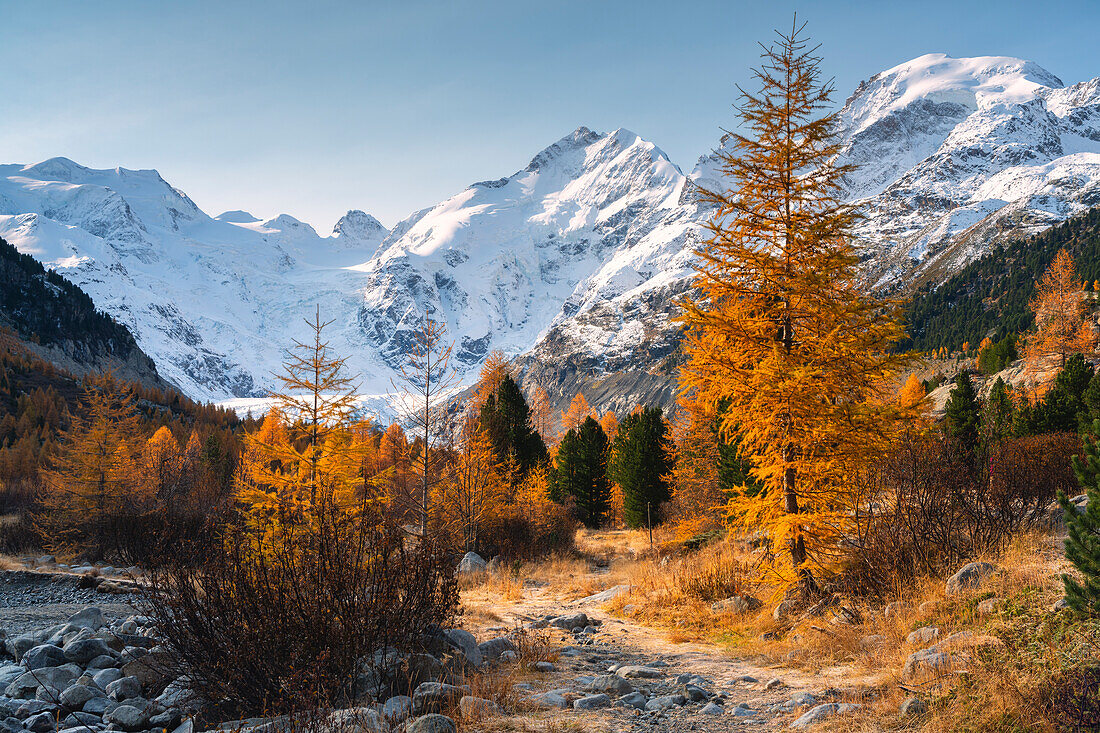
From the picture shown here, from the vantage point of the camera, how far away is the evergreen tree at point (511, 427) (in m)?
34.8

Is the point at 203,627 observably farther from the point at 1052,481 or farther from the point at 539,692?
the point at 1052,481

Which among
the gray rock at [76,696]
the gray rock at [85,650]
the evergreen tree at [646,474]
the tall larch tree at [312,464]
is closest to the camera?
the gray rock at [76,696]

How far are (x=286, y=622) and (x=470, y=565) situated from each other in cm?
1450

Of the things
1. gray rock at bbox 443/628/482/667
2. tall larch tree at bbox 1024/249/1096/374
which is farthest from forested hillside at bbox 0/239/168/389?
tall larch tree at bbox 1024/249/1096/374

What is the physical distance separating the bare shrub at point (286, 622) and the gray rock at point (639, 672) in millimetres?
2645

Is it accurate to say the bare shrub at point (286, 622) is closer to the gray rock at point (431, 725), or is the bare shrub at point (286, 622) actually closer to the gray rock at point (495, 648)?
the gray rock at point (431, 725)

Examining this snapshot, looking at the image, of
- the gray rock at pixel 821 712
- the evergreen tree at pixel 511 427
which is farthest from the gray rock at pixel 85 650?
the evergreen tree at pixel 511 427

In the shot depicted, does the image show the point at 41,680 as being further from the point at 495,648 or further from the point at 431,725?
the point at 431,725

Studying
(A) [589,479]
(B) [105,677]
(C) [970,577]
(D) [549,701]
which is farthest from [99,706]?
(A) [589,479]

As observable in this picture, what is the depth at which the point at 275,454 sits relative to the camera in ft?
41.1

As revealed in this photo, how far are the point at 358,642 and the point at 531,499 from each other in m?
21.6

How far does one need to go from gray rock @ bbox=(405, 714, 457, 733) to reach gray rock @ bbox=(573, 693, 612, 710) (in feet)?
5.73

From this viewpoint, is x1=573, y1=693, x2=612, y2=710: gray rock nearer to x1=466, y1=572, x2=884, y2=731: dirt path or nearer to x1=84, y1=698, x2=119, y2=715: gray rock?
x1=466, y1=572, x2=884, y2=731: dirt path

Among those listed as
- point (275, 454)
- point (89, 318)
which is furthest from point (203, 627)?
point (89, 318)
